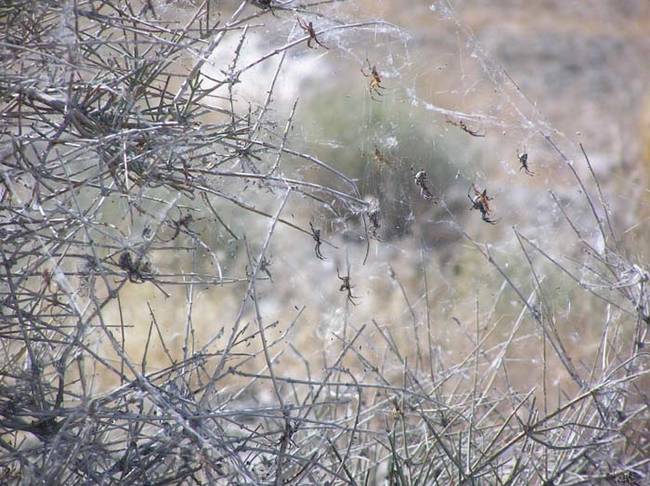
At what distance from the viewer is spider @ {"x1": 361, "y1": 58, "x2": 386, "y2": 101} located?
10.4ft

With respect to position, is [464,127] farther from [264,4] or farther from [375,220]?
[264,4]

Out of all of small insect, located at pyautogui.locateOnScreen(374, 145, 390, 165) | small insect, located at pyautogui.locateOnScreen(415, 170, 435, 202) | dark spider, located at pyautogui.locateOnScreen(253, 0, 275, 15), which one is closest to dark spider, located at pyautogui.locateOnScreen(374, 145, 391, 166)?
small insect, located at pyautogui.locateOnScreen(374, 145, 390, 165)

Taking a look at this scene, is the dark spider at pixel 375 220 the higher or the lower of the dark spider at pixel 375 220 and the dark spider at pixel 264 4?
the lower

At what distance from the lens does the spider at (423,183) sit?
308 cm

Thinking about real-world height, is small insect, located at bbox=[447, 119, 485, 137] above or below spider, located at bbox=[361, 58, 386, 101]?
below

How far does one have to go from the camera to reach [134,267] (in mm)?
2361

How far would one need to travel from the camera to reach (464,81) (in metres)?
3.44

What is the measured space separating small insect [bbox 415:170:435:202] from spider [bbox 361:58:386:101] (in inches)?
13.1

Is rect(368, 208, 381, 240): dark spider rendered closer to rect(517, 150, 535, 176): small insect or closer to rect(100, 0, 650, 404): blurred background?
rect(100, 0, 650, 404): blurred background

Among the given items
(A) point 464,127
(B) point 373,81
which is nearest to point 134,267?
(B) point 373,81

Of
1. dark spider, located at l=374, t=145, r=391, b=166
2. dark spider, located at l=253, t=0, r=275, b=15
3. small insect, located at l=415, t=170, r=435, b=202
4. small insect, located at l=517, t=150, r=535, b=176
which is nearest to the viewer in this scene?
dark spider, located at l=253, t=0, r=275, b=15

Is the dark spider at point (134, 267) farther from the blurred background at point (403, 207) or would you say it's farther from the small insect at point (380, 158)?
the small insect at point (380, 158)

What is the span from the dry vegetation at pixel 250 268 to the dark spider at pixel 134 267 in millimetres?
10

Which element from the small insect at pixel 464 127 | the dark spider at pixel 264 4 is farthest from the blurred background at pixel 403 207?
the dark spider at pixel 264 4
